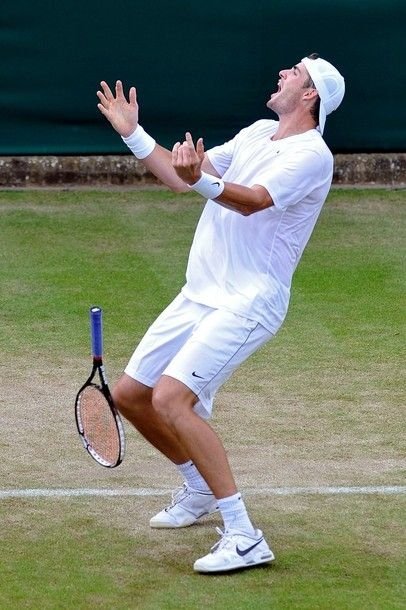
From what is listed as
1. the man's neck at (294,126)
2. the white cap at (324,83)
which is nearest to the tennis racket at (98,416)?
the man's neck at (294,126)

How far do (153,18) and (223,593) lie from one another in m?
9.22

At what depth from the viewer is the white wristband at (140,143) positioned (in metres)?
6.00

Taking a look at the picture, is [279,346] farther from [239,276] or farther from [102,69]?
[102,69]

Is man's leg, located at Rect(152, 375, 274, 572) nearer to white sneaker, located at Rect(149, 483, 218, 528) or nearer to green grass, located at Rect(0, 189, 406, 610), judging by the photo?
green grass, located at Rect(0, 189, 406, 610)

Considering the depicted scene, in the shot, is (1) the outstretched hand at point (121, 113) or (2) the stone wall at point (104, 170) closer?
(1) the outstretched hand at point (121, 113)

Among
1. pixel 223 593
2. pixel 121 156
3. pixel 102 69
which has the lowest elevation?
pixel 223 593

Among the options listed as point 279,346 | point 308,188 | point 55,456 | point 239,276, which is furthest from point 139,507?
point 279,346

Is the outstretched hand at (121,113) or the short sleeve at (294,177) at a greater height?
the outstretched hand at (121,113)

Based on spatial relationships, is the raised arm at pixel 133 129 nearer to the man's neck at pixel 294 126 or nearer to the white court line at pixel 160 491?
the man's neck at pixel 294 126

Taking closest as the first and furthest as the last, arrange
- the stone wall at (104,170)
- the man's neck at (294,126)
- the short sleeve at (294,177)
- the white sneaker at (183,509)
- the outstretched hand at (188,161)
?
the outstretched hand at (188,161)
the short sleeve at (294,177)
the man's neck at (294,126)
the white sneaker at (183,509)
the stone wall at (104,170)

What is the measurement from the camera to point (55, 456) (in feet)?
23.1

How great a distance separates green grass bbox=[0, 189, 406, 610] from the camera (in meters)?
5.51

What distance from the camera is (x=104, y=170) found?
13.9 metres

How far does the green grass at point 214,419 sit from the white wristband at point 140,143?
1.64m
